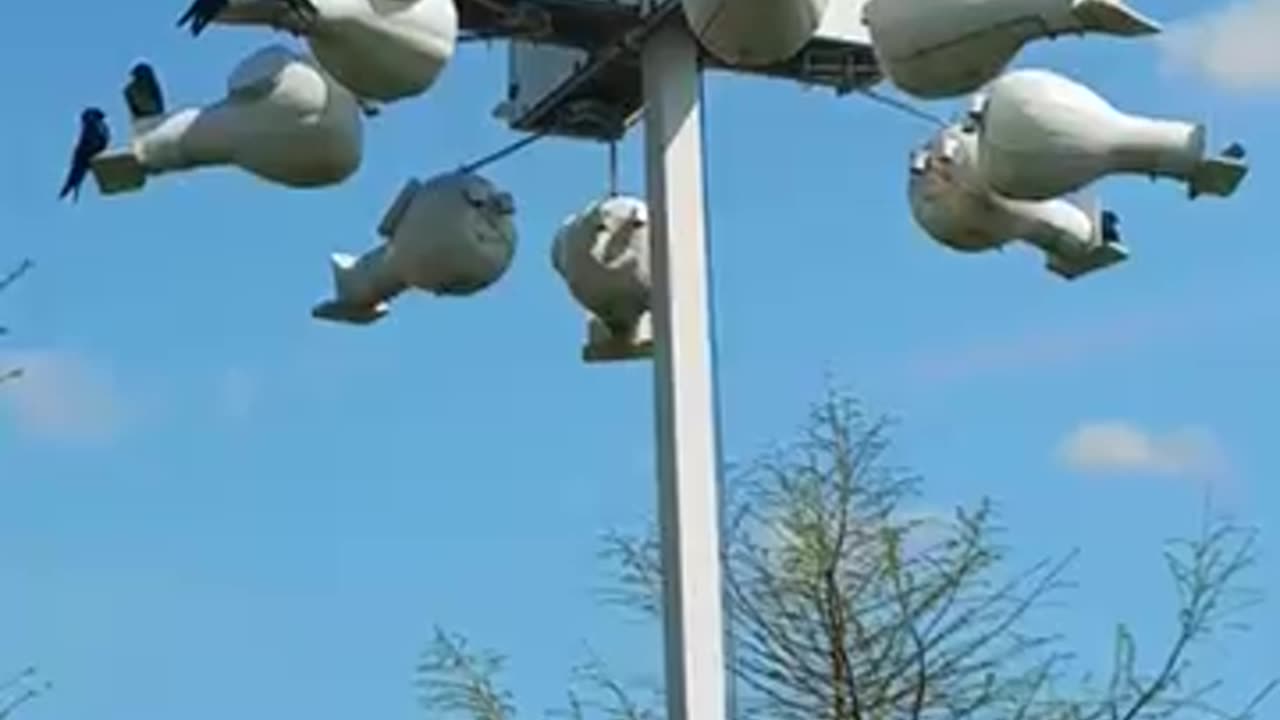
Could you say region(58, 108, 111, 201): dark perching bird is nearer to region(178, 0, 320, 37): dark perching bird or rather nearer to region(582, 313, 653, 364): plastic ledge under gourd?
A: region(178, 0, 320, 37): dark perching bird

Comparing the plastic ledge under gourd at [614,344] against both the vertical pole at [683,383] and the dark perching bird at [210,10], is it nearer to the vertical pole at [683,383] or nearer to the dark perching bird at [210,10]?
the vertical pole at [683,383]

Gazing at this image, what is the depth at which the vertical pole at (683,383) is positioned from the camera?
2912mm

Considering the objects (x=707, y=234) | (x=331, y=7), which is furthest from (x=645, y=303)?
(x=331, y=7)

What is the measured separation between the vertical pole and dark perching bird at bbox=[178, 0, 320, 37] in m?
0.54

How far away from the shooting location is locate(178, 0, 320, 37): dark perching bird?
8.54 feet

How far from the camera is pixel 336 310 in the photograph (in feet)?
11.4

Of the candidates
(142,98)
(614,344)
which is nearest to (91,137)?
(142,98)

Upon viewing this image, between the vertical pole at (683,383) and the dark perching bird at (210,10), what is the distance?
0.54 m

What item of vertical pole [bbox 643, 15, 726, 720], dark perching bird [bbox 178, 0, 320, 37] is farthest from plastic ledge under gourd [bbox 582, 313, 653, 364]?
dark perching bird [bbox 178, 0, 320, 37]

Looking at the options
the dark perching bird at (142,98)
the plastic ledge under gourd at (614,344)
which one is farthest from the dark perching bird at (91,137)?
the plastic ledge under gourd at (614,344)

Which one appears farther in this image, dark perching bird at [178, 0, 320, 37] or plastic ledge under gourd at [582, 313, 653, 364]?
plastic ledge under gourd at [582, 313, 653, 364]

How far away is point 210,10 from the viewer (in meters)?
2.61

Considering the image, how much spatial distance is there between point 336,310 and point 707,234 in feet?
1.99

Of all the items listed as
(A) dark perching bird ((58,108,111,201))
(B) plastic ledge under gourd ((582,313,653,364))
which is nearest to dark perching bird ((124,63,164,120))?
(A) dark perching bird ((58,108,111,201))
